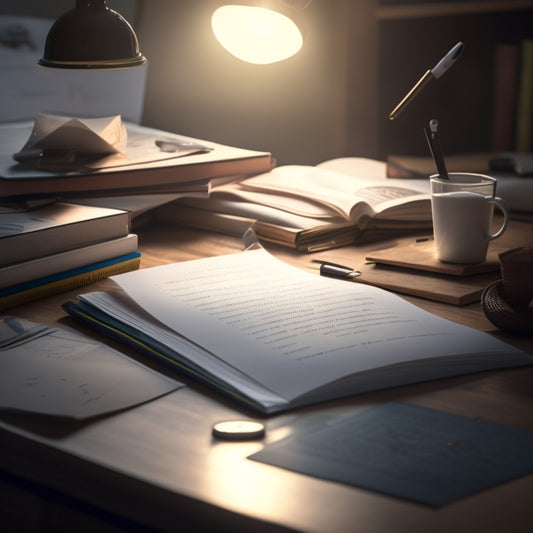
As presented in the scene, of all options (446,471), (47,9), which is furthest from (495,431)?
(47,9)

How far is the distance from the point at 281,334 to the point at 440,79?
4.29ft

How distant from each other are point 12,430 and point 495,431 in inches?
14.5

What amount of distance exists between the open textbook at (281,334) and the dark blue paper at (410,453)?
0.19ft

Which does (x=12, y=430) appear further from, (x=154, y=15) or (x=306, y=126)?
(x=154, y=15)

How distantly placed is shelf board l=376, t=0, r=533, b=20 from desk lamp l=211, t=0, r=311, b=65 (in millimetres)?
569

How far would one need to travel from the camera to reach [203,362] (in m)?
0.71

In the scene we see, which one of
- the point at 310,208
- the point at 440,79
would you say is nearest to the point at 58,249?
the point at 310,208

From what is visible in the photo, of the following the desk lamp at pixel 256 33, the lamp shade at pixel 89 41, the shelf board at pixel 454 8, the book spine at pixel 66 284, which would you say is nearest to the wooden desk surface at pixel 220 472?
the book spine at pixel 66 284

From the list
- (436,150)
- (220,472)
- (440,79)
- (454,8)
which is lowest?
(220,472)

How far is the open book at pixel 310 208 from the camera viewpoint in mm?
1200

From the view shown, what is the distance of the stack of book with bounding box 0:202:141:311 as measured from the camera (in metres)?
0.90

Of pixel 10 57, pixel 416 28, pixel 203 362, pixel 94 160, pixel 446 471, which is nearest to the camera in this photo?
pixel 446 471

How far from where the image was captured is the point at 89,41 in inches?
40.4

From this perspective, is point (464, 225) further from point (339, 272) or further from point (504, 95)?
point (504, 95)
